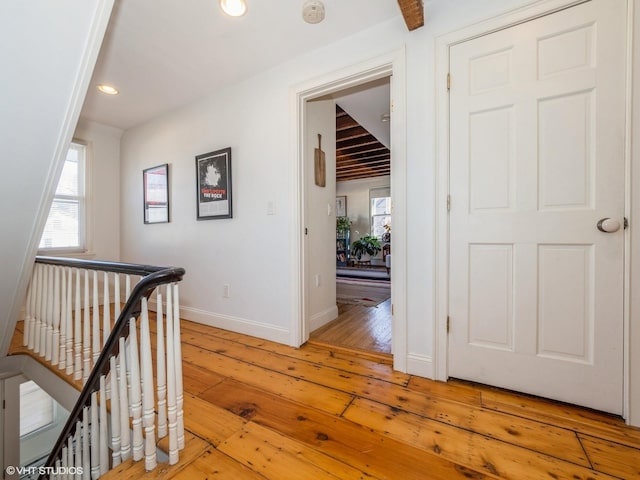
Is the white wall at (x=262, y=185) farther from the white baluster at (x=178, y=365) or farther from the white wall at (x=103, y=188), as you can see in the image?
the white baluster at (x=178, y=365)

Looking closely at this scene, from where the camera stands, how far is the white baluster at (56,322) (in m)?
1.84

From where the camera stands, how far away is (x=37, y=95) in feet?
4.78

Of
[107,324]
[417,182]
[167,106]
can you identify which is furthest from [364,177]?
[107,324]

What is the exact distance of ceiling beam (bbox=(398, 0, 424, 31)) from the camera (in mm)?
1455

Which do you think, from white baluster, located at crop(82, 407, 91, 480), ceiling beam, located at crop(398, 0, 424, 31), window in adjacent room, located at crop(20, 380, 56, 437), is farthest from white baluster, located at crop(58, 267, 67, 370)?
window in adjacent room, located at crop(20, 380, 56, 437)

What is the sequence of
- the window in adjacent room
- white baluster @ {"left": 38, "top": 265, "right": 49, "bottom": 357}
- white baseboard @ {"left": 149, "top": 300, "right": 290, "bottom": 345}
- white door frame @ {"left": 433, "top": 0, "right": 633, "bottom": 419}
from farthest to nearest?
1. the window in adjacent room
2. white baseboard @ {"left": 149, "top": 300, "right": 290, "bottom": 345}
3. white baluster @ {"left": 38, "top": 265, "right": 49, "bottom": 357}
4. white door frame @ {"left": 433, "top": 0, "right": 633, "bottom": 419}

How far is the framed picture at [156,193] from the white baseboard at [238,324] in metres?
1.12

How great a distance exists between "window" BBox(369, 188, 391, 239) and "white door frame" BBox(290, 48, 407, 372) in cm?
595

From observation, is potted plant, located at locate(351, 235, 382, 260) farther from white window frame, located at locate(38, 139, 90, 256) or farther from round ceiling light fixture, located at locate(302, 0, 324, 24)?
round ceiling light fixture, located at locate(302, 0, 324, 24)

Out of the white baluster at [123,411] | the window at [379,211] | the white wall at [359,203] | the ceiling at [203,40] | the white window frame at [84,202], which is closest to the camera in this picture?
the white baluster at [123,411]

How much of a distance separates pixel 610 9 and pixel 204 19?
7.20 ft

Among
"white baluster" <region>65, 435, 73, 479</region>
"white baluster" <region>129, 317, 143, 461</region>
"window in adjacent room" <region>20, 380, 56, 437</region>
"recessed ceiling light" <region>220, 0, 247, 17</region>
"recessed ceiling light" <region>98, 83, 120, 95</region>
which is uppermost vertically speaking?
"recessed ceiling light" <region>98, 83, 120, 95</region>

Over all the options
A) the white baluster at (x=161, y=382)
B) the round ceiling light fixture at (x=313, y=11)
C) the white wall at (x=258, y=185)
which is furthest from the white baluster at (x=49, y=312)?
the round ceiling light fixture at (x=313, y=11)

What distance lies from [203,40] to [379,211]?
6523mm
